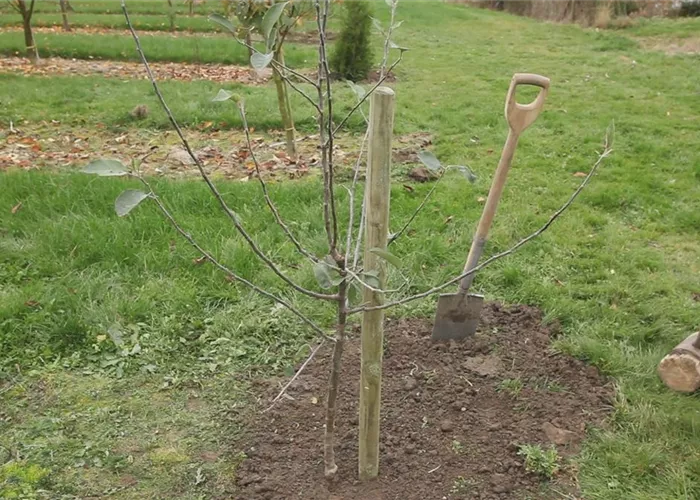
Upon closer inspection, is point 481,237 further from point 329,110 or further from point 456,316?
point 329,110

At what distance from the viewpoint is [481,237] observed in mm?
2641

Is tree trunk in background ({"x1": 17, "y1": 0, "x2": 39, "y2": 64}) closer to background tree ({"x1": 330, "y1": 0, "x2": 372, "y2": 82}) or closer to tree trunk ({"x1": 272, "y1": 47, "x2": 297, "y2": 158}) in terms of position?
background tree ({"x1": 330, "y1": 0, "x2": 372, "y2": 82})

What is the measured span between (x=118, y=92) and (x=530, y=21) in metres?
13.4

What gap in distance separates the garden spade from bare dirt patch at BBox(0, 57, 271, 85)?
6639 mm

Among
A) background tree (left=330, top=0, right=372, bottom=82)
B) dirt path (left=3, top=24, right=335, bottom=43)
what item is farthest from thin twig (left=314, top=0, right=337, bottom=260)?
dirt path (left=3, top=24, right=335, bottom=43)

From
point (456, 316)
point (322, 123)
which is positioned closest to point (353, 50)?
point (456, 316)

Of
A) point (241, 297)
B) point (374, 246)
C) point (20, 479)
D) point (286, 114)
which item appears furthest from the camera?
point (286, 114)

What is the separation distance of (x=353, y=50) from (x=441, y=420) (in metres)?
7.57

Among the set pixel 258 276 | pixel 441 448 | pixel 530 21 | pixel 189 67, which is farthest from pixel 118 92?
pixel 530 21

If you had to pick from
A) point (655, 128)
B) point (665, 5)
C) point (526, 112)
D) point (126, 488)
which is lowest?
point (126, 488)

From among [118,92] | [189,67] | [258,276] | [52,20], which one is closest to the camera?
[258,276]

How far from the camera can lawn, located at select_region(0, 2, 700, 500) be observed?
89.7 inches

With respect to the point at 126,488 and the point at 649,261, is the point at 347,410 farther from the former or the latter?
the point at 649,261

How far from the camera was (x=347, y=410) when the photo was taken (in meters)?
2.53
